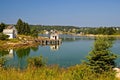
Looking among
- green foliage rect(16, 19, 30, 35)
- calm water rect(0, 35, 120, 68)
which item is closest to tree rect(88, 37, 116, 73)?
calm water rect(0, 35, 120, 68)

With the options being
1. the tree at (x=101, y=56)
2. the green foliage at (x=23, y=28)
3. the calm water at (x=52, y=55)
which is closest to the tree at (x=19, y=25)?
the green foliage at (x=23, y=28)

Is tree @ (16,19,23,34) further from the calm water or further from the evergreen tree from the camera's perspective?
the calm water

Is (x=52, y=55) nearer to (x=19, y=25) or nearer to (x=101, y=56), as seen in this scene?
(x=101, y=56)

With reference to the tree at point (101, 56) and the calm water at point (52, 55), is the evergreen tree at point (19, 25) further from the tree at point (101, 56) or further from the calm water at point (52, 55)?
the tree at point (101, 56)

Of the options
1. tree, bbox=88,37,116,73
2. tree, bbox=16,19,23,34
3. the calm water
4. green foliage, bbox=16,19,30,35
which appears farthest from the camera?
green foliage, bbox=16,19,30,35

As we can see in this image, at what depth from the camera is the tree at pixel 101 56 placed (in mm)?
13659

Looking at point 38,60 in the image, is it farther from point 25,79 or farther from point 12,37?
point 12,37

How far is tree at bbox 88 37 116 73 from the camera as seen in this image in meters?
13.7

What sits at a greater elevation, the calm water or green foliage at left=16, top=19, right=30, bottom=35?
green foliage at left=16, top=19, right=30, bottom=35

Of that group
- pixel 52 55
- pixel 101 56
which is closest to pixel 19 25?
pixel 52 55

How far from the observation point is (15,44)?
67.6m

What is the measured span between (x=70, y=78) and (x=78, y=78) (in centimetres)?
21

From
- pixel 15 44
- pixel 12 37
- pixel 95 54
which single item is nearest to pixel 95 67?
pixel 95 54

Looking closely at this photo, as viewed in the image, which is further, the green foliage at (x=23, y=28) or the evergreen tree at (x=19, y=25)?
the green foliage at (x=23, y=28)
